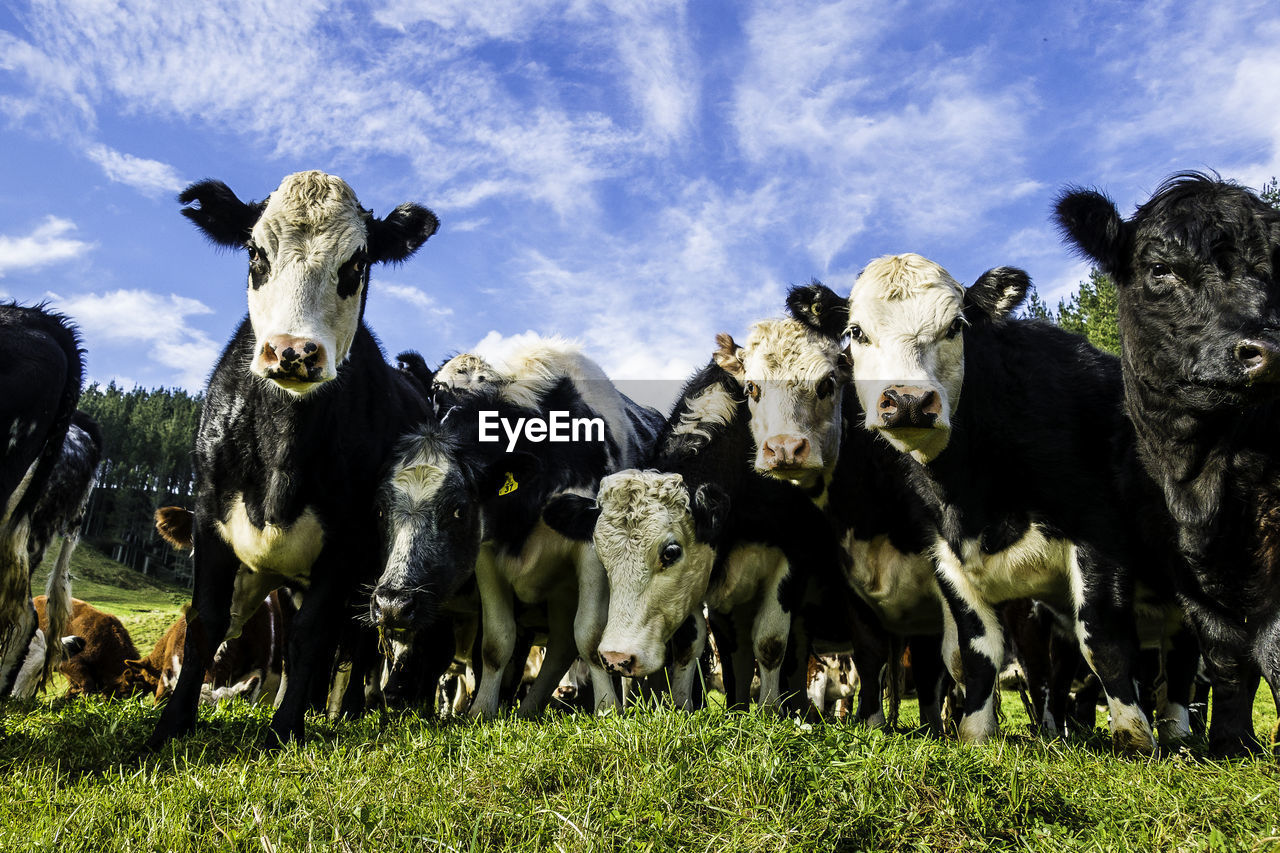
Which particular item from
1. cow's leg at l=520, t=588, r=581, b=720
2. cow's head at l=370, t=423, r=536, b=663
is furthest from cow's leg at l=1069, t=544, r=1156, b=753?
cow's head at l=370, t=423, r=536, b=663

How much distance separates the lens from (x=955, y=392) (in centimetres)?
558

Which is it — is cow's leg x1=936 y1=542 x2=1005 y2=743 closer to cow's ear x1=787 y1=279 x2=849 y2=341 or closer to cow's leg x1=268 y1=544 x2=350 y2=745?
cow's ear x1=787 y1=279 x2=849 y2=341

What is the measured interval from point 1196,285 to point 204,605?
610cm

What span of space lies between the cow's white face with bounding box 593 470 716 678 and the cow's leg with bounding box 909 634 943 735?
2.20 m

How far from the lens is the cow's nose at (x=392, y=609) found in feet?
18.2

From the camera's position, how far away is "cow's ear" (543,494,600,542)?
6.59 meters

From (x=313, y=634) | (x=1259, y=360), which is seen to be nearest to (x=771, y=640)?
(x=313, y=634)

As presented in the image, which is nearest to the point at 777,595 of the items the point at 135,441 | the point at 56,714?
the point at 56,714

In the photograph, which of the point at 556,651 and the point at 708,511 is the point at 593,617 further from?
the point at 708,511

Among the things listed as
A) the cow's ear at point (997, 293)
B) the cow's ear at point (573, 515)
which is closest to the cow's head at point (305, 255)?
the cow's ear at point (573, 515)

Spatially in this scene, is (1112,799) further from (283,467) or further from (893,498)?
(283,467)

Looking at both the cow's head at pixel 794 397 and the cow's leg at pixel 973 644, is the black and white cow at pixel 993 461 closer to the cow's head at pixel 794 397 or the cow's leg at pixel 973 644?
the cow's leg at pixel 973 644

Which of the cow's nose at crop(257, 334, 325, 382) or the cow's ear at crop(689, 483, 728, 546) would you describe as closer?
the cow's nose at crop(257, 334, 325, 382)

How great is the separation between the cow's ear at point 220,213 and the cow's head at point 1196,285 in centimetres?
530
